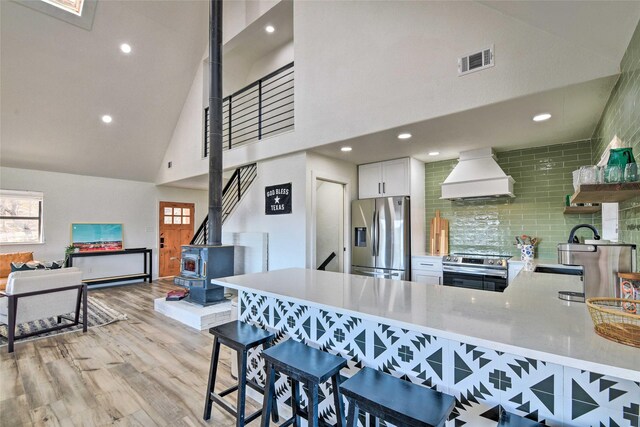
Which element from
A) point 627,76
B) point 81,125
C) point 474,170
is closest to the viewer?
point 627,76

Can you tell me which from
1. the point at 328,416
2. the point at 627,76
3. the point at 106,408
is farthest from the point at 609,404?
the point at 106,408

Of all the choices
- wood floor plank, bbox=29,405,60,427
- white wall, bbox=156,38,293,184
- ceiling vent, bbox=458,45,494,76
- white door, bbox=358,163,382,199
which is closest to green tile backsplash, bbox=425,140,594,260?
white door, bbox=358,163,382,199

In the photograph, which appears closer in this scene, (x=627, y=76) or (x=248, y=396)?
(x=627, y=76)

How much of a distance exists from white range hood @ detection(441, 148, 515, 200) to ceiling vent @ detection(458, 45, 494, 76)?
159cm

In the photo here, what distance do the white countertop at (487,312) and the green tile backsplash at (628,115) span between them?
51cm

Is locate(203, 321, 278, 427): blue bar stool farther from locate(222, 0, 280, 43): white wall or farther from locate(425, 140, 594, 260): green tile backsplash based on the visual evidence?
locate(222, 0, 280, 43): white wall

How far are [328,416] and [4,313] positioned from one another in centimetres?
411

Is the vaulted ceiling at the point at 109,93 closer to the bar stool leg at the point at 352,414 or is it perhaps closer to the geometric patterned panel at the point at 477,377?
the geometric patterned panel at the point at 477,377

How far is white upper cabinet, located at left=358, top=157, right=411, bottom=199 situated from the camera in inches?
178

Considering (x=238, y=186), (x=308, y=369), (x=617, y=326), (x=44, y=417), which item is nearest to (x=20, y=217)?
(x=238, y=186)

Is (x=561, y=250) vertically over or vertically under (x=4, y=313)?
over

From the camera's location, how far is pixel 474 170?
156 inches

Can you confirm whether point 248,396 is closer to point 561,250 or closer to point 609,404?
point 609,404

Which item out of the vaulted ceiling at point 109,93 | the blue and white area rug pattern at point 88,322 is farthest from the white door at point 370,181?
the blue and white area rug pattern at point 88,322
